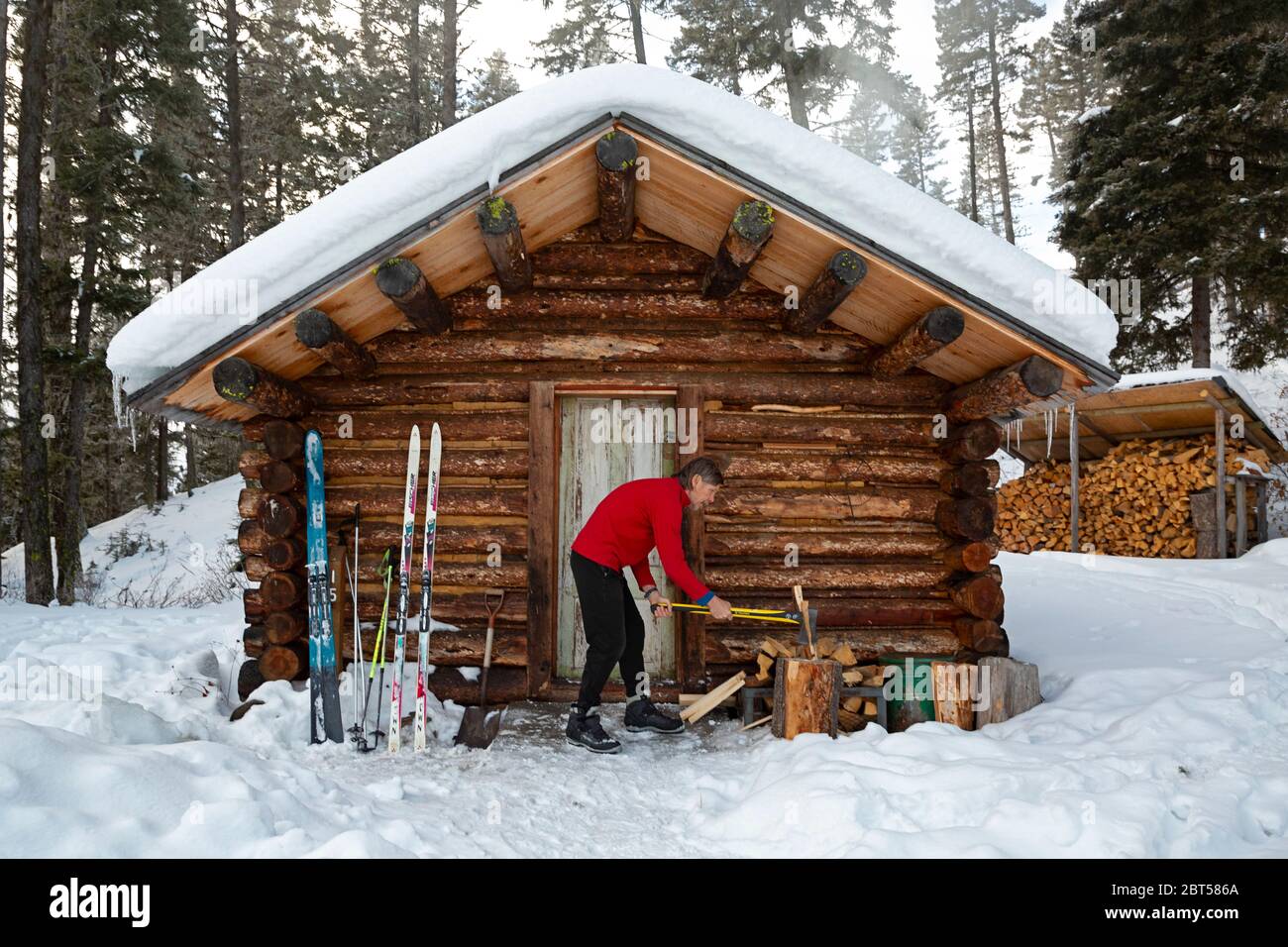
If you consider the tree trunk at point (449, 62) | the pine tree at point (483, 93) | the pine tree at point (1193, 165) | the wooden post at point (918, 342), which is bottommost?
the wooden post at point (918, 342)

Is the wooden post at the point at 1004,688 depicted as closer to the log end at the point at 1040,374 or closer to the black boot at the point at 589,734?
the log end at the point at 1040,374

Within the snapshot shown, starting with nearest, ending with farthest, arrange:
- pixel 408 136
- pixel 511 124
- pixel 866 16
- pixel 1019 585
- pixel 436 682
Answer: pixel 511 124, pixel 436 682, pixel 1019 585, pixel 408 136, pixel 866 16

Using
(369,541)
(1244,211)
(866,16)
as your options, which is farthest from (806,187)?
(866,16)

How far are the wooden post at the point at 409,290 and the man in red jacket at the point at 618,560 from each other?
1841 mm

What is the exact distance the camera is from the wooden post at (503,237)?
4.37 meters

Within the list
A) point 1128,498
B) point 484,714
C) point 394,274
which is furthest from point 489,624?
point 1128,498

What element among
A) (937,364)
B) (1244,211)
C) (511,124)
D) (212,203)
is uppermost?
(212,203)

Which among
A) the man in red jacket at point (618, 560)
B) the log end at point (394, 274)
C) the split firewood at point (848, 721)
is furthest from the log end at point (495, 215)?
the split firewood at point (848, 721)

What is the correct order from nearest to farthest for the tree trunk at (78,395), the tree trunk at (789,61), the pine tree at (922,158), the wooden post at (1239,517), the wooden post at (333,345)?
the wooden post at (333,345), the wooden post at (1239,517), the tree trunk at (78,395), the tree trunk at (789,61), the pine tree at (922,158)

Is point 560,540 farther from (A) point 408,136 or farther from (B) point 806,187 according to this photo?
(A) point 408,136

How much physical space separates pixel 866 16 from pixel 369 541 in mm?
17314

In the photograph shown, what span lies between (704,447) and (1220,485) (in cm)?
959

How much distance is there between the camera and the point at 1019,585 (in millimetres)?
9664
